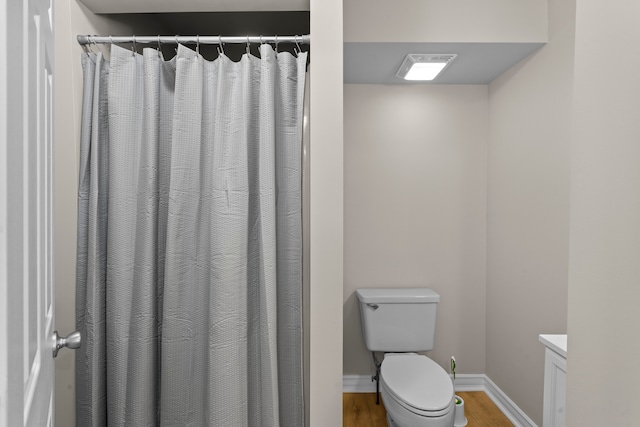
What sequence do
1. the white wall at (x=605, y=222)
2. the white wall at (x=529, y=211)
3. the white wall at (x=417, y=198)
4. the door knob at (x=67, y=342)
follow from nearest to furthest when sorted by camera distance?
the white wall at (x=605, y=222), the door knob at (x=67, y=342), the white wall at (x=529, y=211), the white wall at (x=417, y=198)

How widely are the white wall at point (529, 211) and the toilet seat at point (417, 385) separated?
570mm

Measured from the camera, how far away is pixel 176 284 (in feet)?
5.18

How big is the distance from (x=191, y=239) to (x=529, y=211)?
71.5 inches

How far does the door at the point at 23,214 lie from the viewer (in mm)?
461

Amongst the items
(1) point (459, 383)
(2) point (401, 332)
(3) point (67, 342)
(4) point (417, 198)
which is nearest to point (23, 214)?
(3) point (67, 342)

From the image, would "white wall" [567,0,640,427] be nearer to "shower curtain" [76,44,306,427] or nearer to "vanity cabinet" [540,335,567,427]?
"vanity cabinet" [540,335,567,427]

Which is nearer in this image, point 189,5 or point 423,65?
point 189,5

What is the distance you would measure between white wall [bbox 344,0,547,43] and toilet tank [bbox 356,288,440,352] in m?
1.52

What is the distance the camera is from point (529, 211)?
7.31 feet

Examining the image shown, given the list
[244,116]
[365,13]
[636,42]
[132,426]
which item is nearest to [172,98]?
[244,116]

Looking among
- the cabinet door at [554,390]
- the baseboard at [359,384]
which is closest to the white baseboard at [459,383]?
the baseboard at [359,384]

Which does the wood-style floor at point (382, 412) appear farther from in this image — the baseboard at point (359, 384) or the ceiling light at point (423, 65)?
the ceiling light at point (423, 65)

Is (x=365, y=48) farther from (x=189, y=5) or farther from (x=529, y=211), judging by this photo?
(x=529, y=211)

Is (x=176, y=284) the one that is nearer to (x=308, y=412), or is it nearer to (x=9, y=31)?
(x=308, y=412)
